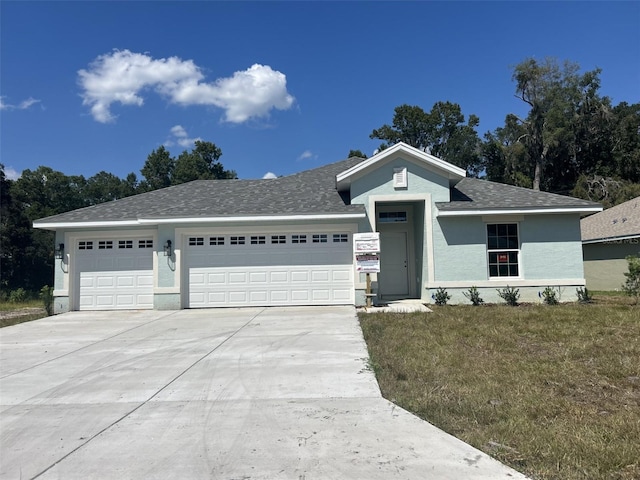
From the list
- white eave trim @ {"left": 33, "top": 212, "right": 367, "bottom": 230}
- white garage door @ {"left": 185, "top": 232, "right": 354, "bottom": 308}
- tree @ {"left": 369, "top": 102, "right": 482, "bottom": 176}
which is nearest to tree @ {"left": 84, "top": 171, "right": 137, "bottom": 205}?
tree @ {"left": 369, "top": 102, "right": 482, "bottom": 176}

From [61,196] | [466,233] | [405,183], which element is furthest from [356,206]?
[61,196]

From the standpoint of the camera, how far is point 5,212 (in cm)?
3356

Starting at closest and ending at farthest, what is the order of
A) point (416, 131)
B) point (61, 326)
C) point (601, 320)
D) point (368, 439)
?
point (368, 439) < point (601, 320) < point (61, 326) < point (416, 131)

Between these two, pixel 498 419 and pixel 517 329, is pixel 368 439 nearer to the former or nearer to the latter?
pixel 498 419

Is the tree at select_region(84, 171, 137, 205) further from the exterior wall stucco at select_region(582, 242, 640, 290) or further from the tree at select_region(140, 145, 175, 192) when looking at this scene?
the exterior wall stucco at select_region(582, 242, 640, 290)

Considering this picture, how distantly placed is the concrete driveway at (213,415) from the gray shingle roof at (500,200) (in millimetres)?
6040

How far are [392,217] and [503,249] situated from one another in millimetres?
3665

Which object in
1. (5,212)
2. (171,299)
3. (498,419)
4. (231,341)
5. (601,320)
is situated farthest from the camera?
(5,212)

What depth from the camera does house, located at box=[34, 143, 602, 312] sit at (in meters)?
13.2

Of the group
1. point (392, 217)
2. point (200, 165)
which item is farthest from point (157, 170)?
point (392, 217)

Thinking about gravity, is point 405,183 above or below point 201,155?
below

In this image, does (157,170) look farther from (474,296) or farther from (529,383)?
(529,383)

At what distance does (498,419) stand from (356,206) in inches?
367

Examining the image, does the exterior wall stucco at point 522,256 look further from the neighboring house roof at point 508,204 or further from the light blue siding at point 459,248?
the neighboring house roof at point 508,204
